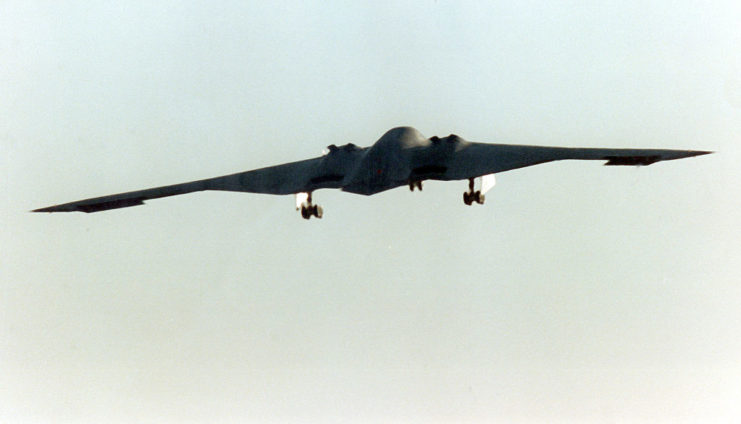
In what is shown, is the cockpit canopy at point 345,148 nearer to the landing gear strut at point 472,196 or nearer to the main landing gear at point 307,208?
the main landing gear at point 307,208

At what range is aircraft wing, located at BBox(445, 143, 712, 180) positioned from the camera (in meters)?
34.1

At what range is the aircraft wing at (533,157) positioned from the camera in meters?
34.1

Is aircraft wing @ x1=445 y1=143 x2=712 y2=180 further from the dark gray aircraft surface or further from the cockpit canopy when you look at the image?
the cockpit canopy

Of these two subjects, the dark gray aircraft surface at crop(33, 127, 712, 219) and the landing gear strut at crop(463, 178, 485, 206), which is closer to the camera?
the dark gray aircraft surface at crop(33, 127, 712, 219)

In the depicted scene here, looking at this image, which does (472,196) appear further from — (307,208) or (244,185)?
(244,185)

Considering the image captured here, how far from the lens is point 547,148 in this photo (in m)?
34.6

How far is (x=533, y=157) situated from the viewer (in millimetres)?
34219

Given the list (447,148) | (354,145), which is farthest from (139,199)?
(447,148)

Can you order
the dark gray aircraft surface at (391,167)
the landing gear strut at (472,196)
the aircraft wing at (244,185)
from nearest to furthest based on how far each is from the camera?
the dark gray aircraft surface at (391,167), the aircraft wing at (244,185), the landing gear strut at (472,196)

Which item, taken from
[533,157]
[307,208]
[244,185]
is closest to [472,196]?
[533,157]

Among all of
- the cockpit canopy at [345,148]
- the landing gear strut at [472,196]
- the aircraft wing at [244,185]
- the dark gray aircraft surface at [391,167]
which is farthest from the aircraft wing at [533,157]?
the aircraft wing at [244,185]

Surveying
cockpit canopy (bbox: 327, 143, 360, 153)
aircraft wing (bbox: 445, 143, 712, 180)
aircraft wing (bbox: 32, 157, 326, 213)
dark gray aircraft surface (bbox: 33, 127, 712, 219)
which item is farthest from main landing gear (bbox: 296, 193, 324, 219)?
aircraft wing (bbox: 445, 143, 712, 180)

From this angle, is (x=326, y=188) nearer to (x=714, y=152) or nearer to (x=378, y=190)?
(x=378, y=190)

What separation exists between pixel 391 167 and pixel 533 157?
14.4 ft
